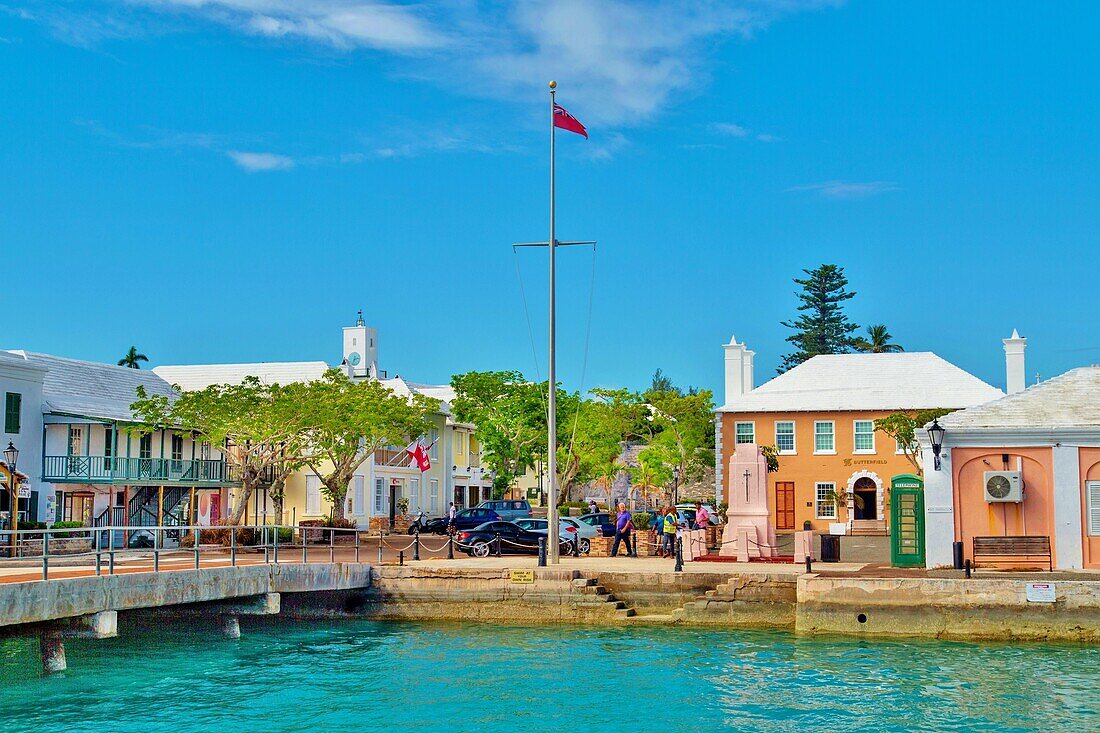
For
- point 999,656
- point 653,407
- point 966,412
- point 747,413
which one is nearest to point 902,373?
point 747,413

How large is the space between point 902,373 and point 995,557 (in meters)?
31.5

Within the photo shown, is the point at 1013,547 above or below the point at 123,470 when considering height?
below

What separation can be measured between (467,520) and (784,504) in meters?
14.8

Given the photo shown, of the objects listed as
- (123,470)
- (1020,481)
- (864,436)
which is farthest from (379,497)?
(1020,481)

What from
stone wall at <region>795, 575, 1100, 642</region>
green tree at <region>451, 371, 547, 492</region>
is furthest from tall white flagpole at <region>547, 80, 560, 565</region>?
green tree at <region>451, 371, 547, 492</region>

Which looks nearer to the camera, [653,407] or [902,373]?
[902,373]

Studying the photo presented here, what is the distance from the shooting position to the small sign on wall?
26078 millimetres

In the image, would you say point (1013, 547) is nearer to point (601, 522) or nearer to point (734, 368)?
point (601, 522)

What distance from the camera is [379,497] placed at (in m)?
63.2

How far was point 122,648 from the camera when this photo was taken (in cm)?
2623

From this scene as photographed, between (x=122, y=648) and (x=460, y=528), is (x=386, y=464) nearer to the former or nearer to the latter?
(x=460, y=528)

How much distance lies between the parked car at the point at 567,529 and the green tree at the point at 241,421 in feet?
32.8

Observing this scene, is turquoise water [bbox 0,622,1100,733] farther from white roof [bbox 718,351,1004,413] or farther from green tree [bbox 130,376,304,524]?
white roof [bbox 718,351,1004,413]

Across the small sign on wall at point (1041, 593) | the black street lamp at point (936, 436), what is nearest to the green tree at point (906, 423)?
the black street lamp at point (936, 436)
